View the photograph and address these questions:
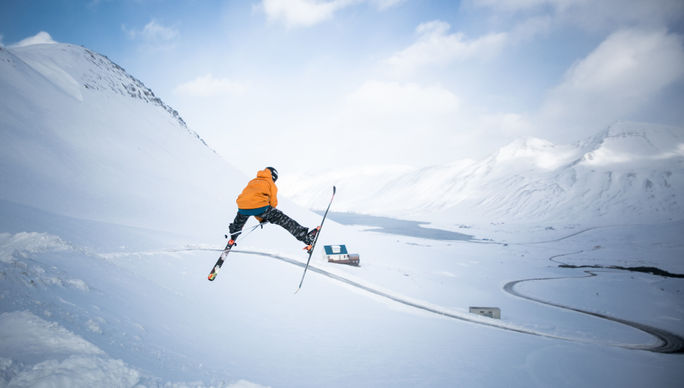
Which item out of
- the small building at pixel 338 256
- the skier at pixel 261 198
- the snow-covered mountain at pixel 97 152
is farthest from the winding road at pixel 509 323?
the snow-covered mountain at pixel 97 152

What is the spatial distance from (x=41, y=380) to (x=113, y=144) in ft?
113

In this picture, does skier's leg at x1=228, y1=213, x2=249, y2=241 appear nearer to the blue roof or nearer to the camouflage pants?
the camouflage pants

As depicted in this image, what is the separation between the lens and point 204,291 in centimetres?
866

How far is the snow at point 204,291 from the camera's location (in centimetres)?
449

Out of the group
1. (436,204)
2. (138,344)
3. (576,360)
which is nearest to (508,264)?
(576,360)

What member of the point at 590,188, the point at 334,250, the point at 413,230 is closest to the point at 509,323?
the point at 334,250

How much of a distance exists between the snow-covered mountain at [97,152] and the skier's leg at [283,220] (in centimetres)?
1091

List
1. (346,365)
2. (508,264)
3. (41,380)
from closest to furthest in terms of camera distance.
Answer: (41,380)
(346,365)
(508,264)

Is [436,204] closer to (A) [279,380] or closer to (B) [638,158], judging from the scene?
(B) [638,158]

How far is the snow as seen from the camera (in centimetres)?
449

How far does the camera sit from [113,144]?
97.5ft

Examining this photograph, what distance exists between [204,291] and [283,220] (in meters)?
3.13

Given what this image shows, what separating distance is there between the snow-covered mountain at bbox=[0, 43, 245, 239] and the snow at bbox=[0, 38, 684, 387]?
0.62ft

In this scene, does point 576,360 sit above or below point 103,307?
below
